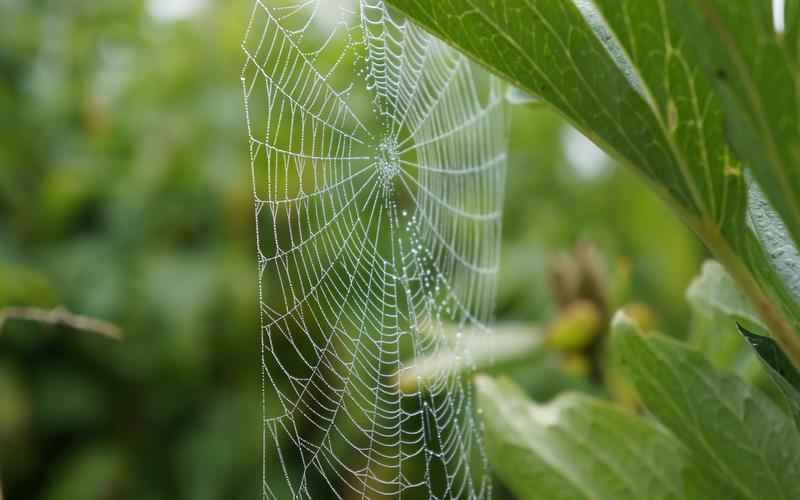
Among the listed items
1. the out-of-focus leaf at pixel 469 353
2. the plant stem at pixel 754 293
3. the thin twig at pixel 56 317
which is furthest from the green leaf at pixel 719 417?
the thin twig at pixel 56 317

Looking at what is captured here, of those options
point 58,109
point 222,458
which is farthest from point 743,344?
point 58,109

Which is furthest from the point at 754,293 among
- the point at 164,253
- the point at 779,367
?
the point at 164,253

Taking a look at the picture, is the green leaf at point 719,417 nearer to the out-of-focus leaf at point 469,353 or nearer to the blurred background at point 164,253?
the out-of-focus leaf at point 469,353

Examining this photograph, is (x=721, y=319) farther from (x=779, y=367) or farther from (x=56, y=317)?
(x=56, y=317)

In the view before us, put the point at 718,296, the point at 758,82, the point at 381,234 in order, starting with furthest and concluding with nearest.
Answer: the point at 381,234
the point at 718,296
the point at 758,82

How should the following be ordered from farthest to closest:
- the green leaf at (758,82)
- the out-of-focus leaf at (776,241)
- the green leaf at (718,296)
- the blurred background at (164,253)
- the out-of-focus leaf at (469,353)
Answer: the blurred background at (164,253), the out-of-focus leaf at (469,353), the green leaf at (718,296), the out-of-focus leaf at (776,241), the green leaf at (758,82)

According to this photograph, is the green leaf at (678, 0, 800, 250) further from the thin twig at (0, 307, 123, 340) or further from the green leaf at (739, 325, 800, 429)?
the thin twig at (0, 307, 123, 340)

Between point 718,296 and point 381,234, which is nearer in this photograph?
point 718,296
